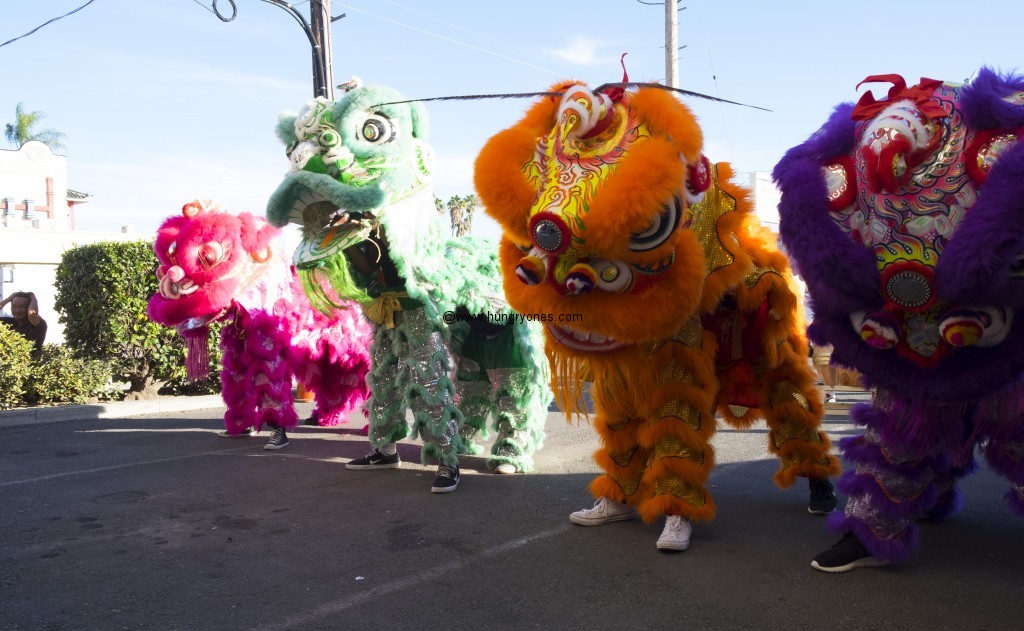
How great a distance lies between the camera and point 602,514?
13.1 ft

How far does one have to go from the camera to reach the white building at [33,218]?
22766 mm

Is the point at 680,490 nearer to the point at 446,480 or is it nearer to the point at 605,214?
the point at 605,214

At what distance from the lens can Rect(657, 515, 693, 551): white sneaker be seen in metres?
3.50

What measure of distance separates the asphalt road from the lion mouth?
0.91 meters

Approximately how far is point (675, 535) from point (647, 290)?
1104 millimetres

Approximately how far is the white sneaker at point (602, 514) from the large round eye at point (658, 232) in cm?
144

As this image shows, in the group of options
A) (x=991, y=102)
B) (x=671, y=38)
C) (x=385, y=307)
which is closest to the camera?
(x=991, y=102)

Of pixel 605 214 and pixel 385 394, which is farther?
pixel 385 394

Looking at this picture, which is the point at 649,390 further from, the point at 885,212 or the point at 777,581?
the point at 885,212

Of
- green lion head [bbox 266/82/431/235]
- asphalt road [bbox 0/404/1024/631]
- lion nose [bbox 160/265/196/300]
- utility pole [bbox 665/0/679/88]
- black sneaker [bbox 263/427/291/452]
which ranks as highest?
utility pole [bbox 665/0/679/88]

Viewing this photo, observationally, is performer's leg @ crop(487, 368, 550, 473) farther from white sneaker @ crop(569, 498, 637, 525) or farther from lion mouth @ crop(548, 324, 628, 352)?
lion mouth @ crop(548, 324, 628, 352)

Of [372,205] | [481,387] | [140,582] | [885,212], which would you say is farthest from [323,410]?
[885,212]

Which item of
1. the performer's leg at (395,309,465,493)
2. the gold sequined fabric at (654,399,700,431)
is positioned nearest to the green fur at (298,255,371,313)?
the performer's leg at (395,309,465,493)

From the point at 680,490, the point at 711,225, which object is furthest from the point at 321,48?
the point at 680,490
